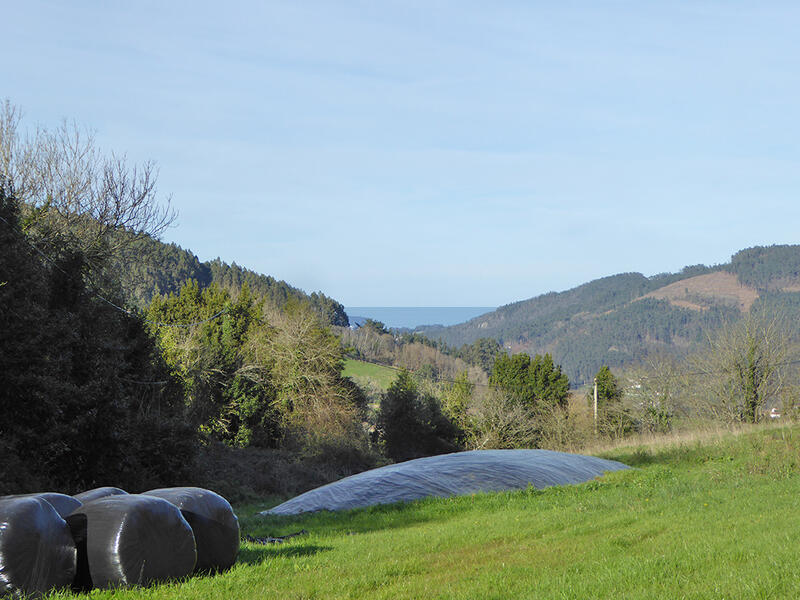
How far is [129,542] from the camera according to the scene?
268 inches

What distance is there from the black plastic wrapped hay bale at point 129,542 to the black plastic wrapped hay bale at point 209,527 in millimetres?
472

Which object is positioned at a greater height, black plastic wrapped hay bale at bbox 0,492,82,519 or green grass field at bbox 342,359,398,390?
green grass field at bbox 342,359,398,390

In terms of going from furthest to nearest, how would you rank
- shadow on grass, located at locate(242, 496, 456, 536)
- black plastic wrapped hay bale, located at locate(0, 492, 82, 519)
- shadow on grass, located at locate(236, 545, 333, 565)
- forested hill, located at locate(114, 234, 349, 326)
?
forested hill, located at locate(114, 234, 349, 326), shadow on grass, located at locate(242, 496, 456, 536), shadow on grass, located at locate(236, 545, 333, 565), black plastic wrapped hay bale, located at locate(0, 492, 82, 519)

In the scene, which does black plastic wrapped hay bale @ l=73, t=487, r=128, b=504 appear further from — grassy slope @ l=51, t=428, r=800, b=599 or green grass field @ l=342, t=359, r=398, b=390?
green grass field @ l=342, t=359, r=398, b=390

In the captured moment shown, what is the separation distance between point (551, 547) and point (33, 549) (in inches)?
212

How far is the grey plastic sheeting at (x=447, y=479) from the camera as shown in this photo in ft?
50.9

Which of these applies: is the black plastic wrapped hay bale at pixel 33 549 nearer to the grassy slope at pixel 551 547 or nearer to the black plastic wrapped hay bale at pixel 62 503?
the black plastic wrapped hay bale at pixel 62 503

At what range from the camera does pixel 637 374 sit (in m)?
52.8

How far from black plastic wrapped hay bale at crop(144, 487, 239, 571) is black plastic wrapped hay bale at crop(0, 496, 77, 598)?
1.30 meters

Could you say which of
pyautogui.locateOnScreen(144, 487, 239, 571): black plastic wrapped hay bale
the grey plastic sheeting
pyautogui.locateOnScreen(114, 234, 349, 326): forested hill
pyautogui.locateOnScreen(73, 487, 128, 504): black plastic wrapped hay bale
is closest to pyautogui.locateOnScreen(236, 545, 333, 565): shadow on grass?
pyautogui.locateOnScreen(144, 487, 239, 571): black plastic wrapped hay bale

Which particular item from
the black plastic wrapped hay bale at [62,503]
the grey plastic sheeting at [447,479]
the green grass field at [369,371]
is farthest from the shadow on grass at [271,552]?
the green grass field at [369,371]

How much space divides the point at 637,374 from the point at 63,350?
4248cm

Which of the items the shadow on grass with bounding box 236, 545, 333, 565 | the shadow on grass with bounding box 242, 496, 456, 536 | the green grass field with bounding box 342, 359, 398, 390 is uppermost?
the green grass field with bounding box 342, 359, 398, 390

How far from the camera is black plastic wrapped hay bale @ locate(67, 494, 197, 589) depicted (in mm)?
6746
